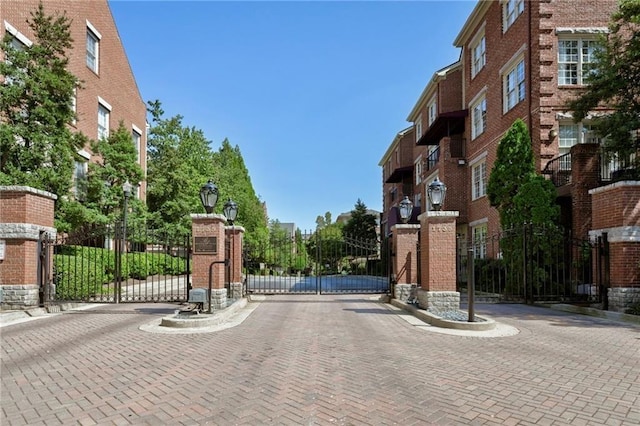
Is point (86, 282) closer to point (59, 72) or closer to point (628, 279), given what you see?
point (59, 72)

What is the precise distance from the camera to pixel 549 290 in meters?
14.2

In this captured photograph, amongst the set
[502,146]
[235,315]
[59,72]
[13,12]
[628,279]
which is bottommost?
[235,315]

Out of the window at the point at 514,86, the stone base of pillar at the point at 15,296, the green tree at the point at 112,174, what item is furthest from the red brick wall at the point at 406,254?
the green tree at the point at 112,174

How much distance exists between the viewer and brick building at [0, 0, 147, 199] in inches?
671

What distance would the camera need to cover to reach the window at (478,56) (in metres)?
23.0

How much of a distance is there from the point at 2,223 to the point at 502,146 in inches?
631

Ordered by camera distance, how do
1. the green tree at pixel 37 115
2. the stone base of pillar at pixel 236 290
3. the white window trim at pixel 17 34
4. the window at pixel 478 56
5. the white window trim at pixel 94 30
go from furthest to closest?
the window at pixel 478 56 < the white window trim at pixel 94 30 < the white window trim at pixel 17 34 < the green tree at pixel 37 115 < the stone base of pillar at pixel 236 290

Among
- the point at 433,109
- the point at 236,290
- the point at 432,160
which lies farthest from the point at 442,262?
the point at 433,109

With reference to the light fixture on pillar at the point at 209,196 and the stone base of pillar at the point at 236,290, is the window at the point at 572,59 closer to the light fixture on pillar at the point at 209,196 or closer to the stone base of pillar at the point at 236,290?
the light fixture on pillar at the point at 209,196

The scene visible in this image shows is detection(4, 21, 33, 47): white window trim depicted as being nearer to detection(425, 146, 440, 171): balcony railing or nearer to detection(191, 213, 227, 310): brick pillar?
detection(191, 213, 227, 310): brick pillar

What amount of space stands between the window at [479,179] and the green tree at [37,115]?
18.7 m

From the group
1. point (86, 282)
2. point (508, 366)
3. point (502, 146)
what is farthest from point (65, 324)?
point (502, 146)

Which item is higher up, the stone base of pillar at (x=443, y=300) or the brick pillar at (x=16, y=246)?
the brick pillar at (x=16, y=246)

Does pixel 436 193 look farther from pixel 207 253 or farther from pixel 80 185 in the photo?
pixel 80 185
